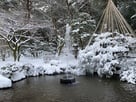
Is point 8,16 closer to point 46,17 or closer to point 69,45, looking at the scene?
point 46,17

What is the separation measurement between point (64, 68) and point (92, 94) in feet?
29.2

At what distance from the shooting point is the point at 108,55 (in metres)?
20.8

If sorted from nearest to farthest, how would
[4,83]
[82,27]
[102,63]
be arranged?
1. [4,83]
2. [102,63]
3. [82,27]

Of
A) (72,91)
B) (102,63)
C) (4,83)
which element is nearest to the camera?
(72,91)

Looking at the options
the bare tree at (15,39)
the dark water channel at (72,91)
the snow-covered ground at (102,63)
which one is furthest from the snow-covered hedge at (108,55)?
the bare tree at (15,39)

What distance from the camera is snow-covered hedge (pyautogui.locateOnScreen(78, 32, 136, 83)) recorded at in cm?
2056

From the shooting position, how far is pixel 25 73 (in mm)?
22406

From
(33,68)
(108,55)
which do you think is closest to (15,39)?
(33,68)

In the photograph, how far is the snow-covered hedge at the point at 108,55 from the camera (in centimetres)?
2056

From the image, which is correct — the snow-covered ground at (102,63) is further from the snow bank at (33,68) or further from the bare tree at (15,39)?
the bare tree at (15,39)

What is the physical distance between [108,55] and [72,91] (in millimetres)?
5464

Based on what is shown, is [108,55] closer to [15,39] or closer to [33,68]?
[33,68]

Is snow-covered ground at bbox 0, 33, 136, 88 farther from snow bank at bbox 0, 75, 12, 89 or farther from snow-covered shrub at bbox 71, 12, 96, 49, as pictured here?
snow-covered shrub at bbox 71, 12, 96, 49

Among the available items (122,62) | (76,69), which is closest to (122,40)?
(122,62)
